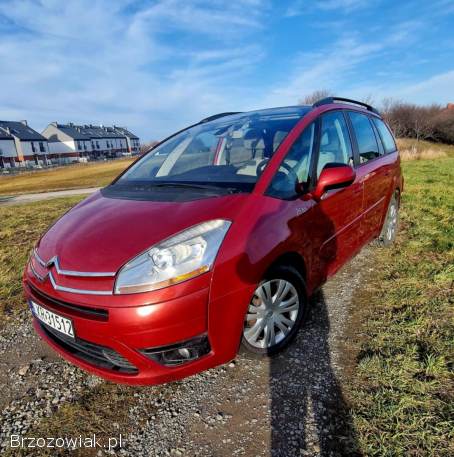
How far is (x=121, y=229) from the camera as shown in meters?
2.09

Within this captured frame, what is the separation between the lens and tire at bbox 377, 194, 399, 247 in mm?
4325

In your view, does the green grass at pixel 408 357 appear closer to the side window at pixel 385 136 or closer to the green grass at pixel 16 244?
the side window at pixel 385 136

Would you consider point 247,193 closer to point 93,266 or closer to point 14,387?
point 93,266

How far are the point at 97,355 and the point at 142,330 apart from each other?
0.44 metres

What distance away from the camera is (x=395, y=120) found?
45125mm

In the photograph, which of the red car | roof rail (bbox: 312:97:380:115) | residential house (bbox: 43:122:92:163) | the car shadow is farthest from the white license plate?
residential house (bbox: 43:122:92:163)

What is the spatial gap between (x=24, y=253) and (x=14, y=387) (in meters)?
3.15

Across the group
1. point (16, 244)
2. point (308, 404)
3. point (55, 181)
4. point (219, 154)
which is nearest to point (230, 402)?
point (308, 404)

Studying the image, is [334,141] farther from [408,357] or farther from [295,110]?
[408,357]

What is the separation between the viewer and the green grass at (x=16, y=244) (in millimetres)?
3670

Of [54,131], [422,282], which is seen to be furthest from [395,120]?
[54,131]

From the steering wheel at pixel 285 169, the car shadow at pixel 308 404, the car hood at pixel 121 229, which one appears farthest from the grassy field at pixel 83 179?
the car shadow at pixel 308 404

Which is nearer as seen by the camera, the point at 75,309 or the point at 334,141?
the point at 75,309

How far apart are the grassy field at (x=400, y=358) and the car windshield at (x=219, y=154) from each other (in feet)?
4.92
